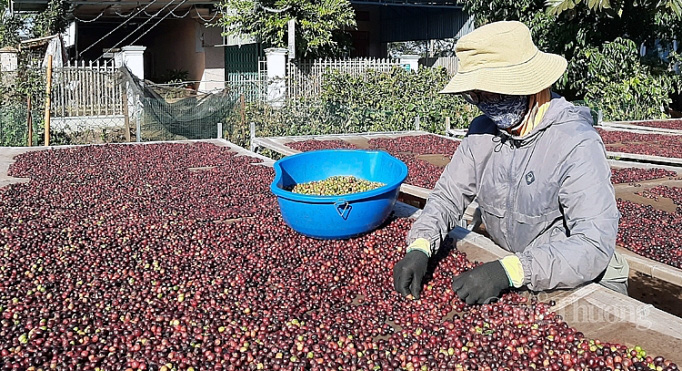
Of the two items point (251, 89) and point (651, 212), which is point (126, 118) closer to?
point (251, 89)

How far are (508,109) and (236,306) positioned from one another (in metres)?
1.36

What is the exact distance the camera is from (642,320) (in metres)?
2.22

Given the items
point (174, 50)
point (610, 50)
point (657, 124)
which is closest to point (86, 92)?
point (174, 50)

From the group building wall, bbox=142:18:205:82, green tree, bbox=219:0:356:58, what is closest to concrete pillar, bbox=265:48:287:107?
green tree, bbox=219:0:356:58

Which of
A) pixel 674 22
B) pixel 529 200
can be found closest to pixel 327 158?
pixel 529 200

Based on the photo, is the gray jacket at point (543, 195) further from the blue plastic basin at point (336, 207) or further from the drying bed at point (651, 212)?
the drying bed at point (651, 212)

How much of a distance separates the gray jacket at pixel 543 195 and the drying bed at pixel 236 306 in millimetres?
278

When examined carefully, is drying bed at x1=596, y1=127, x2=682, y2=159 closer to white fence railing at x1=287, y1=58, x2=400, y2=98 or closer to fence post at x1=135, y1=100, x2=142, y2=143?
white fence railing at x1=287, y1=58, x2=400, y2=98

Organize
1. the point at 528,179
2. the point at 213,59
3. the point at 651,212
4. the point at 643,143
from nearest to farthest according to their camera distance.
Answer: the point at 528,179 < the point at 651,212 < the point at 643,143 < the point at 213,59

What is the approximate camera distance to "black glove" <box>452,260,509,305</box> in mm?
2049

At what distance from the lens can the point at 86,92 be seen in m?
10.4

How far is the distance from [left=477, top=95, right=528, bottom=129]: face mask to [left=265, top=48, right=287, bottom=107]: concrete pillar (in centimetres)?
982

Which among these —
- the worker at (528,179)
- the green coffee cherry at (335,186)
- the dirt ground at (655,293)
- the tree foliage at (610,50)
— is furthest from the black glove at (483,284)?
the tree foliage at (610,50)

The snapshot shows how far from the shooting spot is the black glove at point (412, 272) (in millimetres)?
2330
